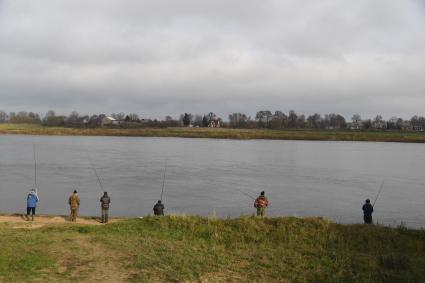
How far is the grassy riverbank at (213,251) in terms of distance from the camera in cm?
1017

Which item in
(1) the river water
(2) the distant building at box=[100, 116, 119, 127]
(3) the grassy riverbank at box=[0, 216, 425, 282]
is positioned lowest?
(1) the river water

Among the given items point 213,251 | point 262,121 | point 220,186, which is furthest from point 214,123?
point 213,251

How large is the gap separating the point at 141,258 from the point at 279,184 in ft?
72.4

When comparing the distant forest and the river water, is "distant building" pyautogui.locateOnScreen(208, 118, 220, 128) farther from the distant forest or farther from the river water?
the river water

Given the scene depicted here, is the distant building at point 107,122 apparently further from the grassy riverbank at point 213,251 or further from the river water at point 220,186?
the grassy riverbank at point 213,251

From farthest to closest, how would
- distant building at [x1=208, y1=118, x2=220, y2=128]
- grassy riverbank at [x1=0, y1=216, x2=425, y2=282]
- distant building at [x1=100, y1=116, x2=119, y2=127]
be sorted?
1. distant building at [x1=208, y1=118, x2=220, y2=128]
2. distant building at [x1=100, y1=116, x2=119, y2=127]
3. grassy riverbank at [x1=0, y1=216, x2=425, y2=282]

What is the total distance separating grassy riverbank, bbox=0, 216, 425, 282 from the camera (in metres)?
10.2

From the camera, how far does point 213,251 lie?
11711mm

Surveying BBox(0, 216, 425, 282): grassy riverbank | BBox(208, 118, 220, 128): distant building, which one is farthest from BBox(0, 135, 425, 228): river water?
BBox(208, 118, 220, 128): distant building

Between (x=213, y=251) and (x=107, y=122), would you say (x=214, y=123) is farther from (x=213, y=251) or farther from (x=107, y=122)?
(x=213, y=251)

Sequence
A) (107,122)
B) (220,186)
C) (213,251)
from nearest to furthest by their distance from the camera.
A: 1. (213,251)
2. (220,186)
3. (107,122)

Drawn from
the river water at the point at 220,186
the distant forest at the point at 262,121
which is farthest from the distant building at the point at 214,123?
the river water at the point at 220,186

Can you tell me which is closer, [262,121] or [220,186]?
[220,186]

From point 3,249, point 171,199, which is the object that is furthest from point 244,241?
point 171,199
